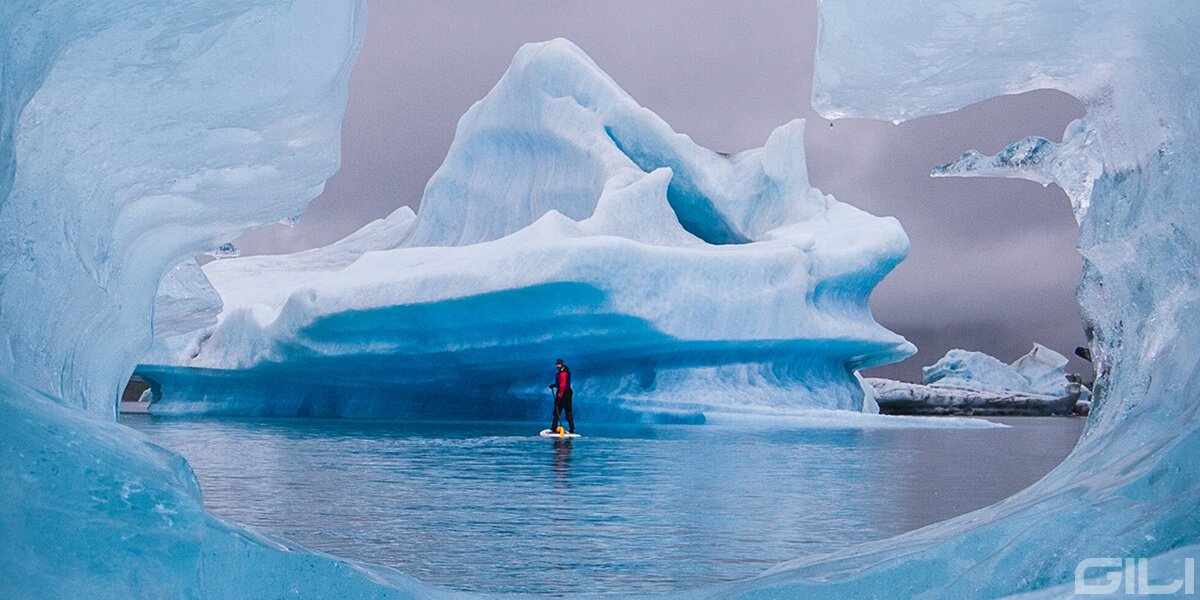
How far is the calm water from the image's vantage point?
3.16 meters

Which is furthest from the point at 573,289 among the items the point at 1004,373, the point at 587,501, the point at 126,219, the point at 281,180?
the point at 1004,373

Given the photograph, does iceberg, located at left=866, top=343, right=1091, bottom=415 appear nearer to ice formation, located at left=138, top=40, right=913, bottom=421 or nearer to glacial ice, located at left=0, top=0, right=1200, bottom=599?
ice formation, located at left=138, top=40, right=913, bottom=421

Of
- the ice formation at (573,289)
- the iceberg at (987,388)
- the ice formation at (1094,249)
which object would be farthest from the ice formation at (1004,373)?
the ice formation at (1094,249)

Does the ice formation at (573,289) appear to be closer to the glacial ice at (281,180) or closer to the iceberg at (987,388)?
the glacial ice at (281,180)

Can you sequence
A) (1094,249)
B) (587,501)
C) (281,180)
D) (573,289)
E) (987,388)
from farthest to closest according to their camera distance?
(987,388), (573,289), (587,501), (281,180), (1094,249)

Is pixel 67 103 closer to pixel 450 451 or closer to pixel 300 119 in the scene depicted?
pixel 300 119

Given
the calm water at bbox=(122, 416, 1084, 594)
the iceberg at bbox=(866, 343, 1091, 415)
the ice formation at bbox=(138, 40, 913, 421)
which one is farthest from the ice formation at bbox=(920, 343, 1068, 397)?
the calm water at bbox=(122, 416, 1084, 594)

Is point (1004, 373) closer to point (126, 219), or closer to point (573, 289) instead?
point (573, 289)

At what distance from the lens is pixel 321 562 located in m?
2.00

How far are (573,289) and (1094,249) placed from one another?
11.5 metres

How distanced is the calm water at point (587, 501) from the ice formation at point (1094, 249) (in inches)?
26.6

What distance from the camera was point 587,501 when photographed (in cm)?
477

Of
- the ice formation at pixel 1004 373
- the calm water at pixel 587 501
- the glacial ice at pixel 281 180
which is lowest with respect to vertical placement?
the calm water at pixel 587 501

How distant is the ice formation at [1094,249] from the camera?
1.94 m
